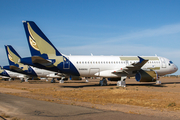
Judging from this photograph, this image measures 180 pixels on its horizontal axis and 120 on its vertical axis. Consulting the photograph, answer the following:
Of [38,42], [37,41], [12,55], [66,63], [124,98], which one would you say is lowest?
[124,98]

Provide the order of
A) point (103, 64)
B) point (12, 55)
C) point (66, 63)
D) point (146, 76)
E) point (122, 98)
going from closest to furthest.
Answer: point (122, 98) < point (66, 63) < point (146, 76) < point (103, 64) < point (12, 55)

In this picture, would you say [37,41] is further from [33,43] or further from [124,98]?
[124,98]

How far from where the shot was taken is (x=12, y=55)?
157 feet

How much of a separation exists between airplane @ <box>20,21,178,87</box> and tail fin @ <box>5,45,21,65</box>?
81.7 ft

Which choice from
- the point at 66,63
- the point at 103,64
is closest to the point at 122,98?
the point at 66,63

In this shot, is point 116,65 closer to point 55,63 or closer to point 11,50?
point 55,63

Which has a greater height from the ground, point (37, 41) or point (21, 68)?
point (37, 41)

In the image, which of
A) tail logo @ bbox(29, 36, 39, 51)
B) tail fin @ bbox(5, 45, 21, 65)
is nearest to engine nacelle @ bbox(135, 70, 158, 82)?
tail logo @ bbox(29, 36, 39, 51)

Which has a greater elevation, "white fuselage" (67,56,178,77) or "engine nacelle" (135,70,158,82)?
"white fuselage" (67,56,178,77)

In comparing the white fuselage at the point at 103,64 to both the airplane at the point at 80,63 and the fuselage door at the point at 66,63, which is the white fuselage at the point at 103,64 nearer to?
the airplane at the point at 80,63

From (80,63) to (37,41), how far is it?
6855 millimetres

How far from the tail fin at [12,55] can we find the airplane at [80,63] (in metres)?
24.9

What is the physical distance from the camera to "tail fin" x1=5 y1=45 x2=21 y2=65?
47.8m

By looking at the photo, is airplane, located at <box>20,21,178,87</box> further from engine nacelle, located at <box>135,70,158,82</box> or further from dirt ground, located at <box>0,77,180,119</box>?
dirt ground, located at <box>0,77,180,119</box>
